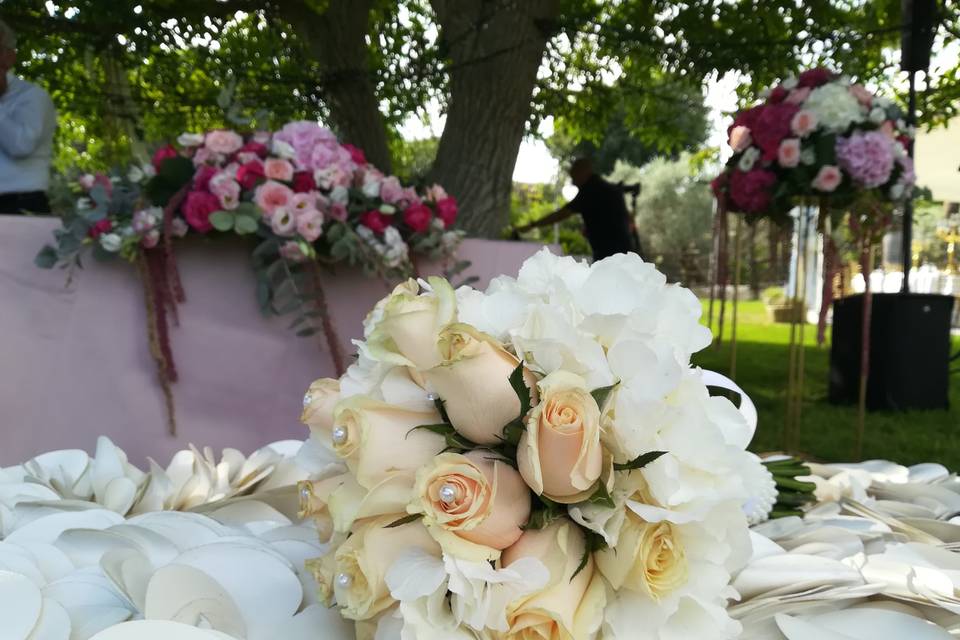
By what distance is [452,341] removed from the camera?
522 mm

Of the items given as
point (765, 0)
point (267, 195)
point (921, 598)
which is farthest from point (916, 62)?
point (921, 598)

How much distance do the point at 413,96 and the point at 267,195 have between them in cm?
303

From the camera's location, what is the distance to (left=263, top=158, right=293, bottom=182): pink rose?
1.98 m

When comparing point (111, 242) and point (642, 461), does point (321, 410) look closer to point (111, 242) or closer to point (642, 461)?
point (642, 461)

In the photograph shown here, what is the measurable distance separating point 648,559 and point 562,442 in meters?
0.10

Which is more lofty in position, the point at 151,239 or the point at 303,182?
the point at 303,182

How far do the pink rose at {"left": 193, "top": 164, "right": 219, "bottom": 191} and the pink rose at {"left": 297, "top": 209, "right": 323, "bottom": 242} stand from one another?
232 millimetres

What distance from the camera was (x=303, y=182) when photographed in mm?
2010

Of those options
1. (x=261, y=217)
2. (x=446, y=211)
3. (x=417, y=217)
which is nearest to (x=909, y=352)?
(x=446, y=211)

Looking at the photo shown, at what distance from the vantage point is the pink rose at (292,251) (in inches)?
75.4

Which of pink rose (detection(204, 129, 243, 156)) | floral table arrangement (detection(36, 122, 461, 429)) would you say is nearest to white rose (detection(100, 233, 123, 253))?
floral table arrangement (detection(36, 122, 461, 429))

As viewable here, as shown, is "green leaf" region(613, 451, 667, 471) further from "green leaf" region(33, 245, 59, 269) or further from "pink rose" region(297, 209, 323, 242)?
"green leaf" region(33, 245, 59, 269)

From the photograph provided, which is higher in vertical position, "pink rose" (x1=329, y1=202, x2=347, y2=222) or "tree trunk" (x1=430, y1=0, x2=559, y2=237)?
"tree trunk" (x1=430, y1=0, x2=559, y2=237)

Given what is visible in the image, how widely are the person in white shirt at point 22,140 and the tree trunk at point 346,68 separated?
1700mm
